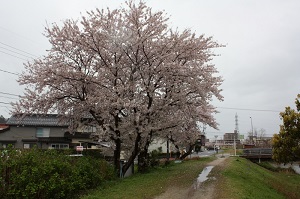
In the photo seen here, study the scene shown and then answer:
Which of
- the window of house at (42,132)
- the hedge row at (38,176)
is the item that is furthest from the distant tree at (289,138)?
the window of house at (42,132)

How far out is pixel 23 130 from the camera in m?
42.8

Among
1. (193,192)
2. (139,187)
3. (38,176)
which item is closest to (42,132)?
(139,187)

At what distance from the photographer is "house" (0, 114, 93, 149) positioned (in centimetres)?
4182

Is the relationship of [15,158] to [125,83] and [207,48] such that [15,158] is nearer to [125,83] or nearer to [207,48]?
[125,83]

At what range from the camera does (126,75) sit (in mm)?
15672

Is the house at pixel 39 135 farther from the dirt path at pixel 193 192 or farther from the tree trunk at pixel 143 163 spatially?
the dirt path at pixel 193 192

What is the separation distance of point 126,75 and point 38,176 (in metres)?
7.46

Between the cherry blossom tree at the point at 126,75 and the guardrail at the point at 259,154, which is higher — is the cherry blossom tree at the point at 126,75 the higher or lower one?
the higher one

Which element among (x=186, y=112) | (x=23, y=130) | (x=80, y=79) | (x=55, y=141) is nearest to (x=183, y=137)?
(x=186, y=112)

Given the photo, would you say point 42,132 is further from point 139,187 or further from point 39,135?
point 139,187

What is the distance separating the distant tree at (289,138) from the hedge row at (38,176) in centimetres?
1158

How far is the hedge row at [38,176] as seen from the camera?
948 cm

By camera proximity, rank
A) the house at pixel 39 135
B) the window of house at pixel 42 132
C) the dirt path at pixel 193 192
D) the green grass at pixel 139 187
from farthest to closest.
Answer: the window of house at pixel 42 132 < the house at pixel 39 135 < the green grass at pixel 139 187 < the dirt path at pixel 193 192

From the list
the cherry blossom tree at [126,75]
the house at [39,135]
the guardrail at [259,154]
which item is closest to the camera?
the cherry blossom tree at [126,75]
